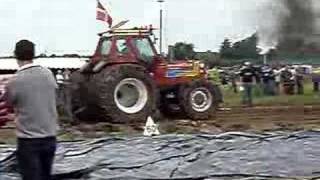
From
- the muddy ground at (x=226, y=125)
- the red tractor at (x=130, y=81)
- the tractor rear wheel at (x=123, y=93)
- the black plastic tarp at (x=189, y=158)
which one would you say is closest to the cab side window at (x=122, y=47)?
the red tractor at (x=130, y=81)

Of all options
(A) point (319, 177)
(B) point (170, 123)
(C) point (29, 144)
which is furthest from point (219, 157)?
(B) point (170, 123)

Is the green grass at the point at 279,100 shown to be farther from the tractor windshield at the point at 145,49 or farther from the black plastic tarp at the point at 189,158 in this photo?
the black plastic tarp at the point at 189,158

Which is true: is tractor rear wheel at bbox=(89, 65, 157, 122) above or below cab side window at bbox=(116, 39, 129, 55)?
below

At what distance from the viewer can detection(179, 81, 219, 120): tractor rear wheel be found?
67.5ft

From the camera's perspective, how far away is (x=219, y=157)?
10.0 meters

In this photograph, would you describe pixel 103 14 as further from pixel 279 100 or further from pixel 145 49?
pixel 279 100

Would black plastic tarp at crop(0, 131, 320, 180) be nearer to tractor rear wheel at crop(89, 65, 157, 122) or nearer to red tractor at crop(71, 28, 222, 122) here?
tractor rear wheel at crop(89, 65, 157, 122)

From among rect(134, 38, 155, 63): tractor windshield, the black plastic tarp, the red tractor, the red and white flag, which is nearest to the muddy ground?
the red tractor

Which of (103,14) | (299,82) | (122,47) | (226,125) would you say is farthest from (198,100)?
(299,82)

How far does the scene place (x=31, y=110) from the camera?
22.6 feet

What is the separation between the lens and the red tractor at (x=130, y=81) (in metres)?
19.2

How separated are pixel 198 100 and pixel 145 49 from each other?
202cm

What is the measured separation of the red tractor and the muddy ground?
40 cm

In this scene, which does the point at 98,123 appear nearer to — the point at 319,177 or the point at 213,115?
the point at 213,115
